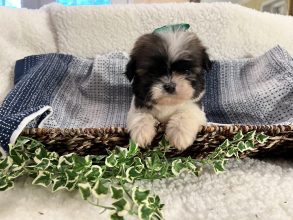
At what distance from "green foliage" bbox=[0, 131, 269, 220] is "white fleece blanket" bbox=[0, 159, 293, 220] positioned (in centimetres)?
4

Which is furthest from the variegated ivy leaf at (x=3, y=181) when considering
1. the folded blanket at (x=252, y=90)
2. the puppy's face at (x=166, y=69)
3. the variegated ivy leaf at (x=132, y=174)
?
the folded blanket at (x=252, y=90)

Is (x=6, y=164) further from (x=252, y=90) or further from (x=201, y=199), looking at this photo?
(x=252, y=90)

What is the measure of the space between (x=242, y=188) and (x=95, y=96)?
1.14 metres

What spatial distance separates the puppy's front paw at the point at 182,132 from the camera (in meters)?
1.25

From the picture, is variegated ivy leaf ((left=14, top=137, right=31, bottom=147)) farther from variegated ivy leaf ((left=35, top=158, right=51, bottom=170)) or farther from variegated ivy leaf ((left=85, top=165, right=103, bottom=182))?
variegated ivy leaf ((left=85, top=165, right=103, bottom=182))

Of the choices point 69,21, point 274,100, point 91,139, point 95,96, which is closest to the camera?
point 91,139

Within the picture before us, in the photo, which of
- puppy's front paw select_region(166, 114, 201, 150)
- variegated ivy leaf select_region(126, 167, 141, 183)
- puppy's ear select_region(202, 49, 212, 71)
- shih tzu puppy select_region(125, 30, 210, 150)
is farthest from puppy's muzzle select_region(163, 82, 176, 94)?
variegated ivy leaf select_region(126, 167, 141, 183)

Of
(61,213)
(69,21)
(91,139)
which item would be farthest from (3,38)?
(61,213)

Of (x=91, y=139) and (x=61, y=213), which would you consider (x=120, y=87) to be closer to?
(x=91, y=139)

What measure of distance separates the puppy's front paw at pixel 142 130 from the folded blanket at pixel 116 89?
18.2 inches

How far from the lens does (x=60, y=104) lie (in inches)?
76.1

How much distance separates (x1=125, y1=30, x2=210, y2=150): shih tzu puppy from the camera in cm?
137

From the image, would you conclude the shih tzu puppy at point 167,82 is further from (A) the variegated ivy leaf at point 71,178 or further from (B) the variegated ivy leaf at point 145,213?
(B) the variegated ivy leaf at point 145,213

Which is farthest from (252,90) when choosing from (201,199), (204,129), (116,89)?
(201,199)
